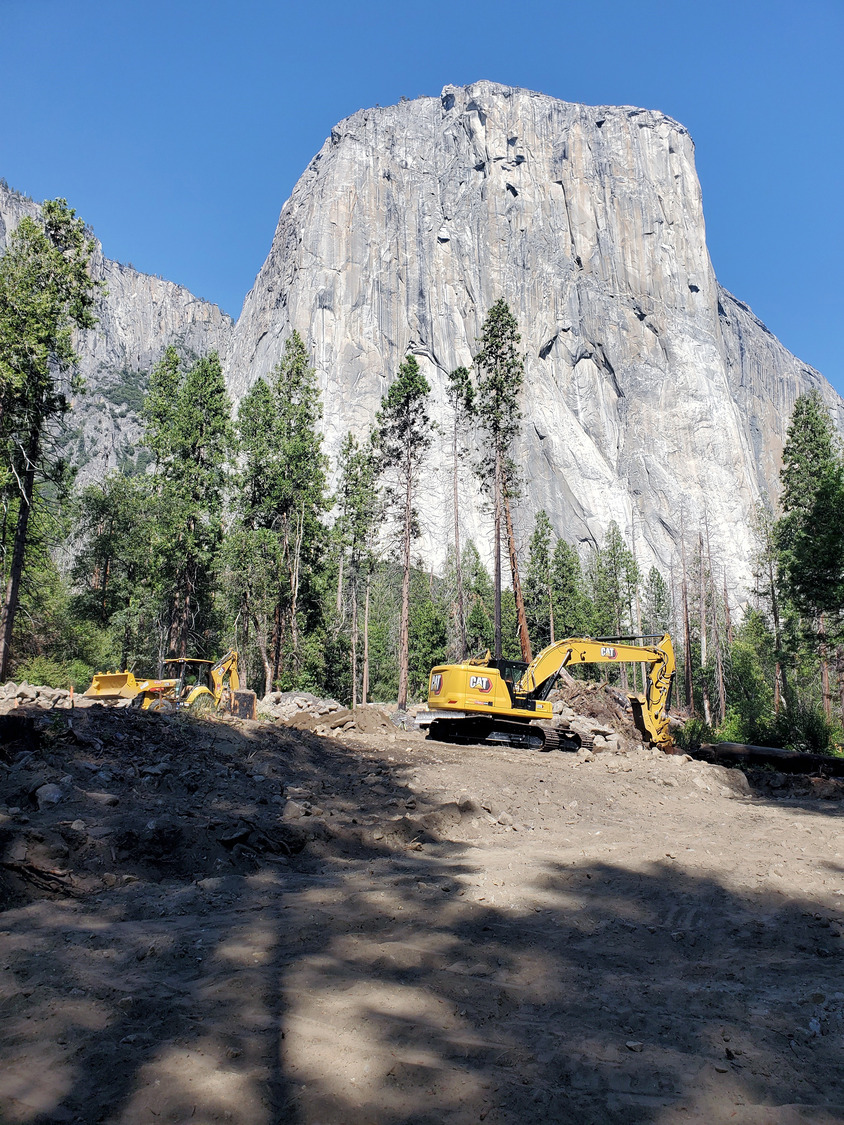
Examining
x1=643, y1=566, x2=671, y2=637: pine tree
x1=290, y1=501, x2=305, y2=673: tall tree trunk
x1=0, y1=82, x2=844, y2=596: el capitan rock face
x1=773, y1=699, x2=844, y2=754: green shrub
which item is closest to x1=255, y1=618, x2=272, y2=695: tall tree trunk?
x1=290, y1=501, x2=305, y2=673: tall tree trunk

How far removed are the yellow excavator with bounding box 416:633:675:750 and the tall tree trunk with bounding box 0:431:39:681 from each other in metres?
11.0


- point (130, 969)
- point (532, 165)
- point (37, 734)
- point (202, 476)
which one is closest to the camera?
point (130, 969)

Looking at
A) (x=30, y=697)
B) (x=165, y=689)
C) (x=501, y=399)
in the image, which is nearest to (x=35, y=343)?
(x=30, y=697)

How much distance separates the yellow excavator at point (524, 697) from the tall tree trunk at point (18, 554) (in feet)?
36.2

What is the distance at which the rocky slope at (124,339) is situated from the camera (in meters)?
130

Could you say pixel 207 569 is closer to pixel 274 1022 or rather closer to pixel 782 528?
pixel 274 1022

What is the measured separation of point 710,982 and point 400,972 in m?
1.77

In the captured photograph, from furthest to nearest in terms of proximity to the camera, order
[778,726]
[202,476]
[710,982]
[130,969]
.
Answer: [202,476], [778,726], [710,982], [130,969]

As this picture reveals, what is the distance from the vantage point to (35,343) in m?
17.5

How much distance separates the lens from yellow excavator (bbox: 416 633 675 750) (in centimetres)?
1512

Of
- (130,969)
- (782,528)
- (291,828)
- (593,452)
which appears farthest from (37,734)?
(593,452)

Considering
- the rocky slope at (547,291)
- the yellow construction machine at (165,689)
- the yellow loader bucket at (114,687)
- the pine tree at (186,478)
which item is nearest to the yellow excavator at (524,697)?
the yellow construction machine at (165,689)

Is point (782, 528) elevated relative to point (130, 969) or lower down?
elevated

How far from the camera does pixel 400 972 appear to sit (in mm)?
3568
